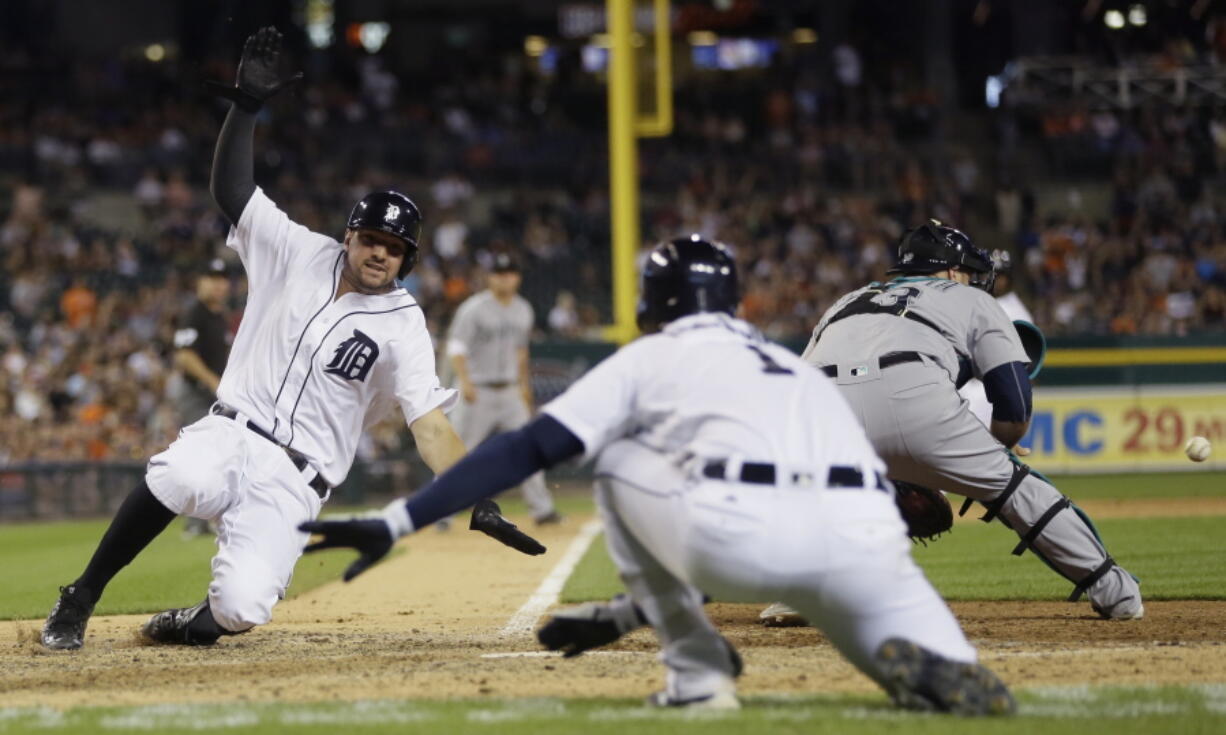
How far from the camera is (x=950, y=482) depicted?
6516mm

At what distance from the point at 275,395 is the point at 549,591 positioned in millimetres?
2938

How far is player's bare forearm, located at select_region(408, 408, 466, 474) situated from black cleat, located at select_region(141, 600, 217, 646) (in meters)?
1.20

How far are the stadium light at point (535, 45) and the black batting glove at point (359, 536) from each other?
28.1 meters

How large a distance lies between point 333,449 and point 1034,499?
299 centimetres

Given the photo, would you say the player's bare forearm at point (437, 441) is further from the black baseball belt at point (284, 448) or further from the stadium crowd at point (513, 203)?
the stadium crowd at point (513, 203)

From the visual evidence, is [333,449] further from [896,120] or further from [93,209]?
[896,120]

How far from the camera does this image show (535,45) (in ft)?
104

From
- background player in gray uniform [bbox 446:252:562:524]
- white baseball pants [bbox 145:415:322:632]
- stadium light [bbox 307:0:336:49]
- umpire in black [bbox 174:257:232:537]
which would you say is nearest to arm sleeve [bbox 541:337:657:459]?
white baseball pants [bbox 145:415:322:632]

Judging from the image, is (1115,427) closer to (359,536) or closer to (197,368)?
(197,368)

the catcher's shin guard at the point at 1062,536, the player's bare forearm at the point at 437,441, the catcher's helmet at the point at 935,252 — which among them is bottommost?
the catcher's shin guard at the point at 1062,536

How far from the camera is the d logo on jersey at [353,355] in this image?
6270 mm

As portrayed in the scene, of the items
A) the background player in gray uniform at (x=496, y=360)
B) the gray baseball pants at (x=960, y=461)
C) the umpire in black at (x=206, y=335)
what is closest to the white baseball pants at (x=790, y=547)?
the gray baseball pants at (x=960, y=461)

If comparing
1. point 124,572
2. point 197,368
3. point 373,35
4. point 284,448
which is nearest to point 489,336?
point 197,368

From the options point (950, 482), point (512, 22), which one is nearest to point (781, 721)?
point (950, 482)
